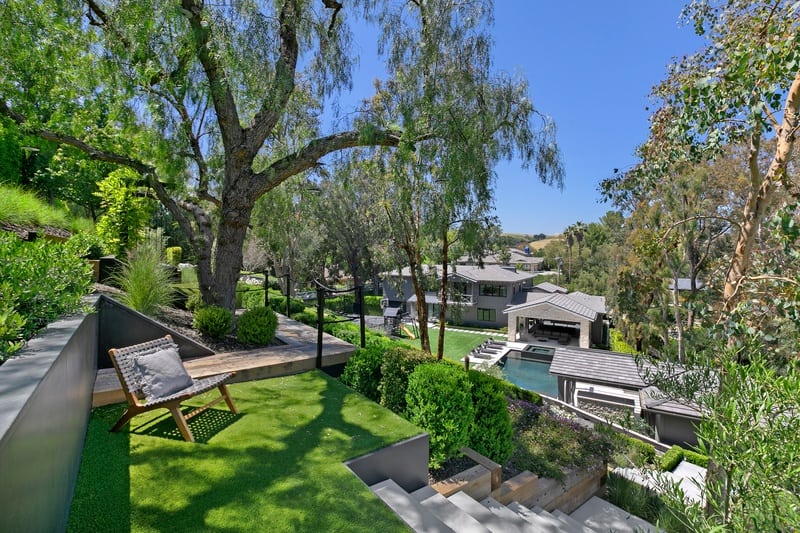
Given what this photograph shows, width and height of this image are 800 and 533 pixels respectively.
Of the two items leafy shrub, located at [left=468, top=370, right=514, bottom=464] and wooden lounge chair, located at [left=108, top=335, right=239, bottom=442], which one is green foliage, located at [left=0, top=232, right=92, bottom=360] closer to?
wooden lounge chair, located at [left=108, top=335, right=239, bottom=442]

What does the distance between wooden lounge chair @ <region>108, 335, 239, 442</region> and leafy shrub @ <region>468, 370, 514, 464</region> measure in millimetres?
3063

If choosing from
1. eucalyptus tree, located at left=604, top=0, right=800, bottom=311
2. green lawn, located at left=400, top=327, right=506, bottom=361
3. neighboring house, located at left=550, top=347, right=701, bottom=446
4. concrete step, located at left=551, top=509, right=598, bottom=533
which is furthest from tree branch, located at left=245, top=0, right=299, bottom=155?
green lawn, located at left=400, top=327, right=506, bottom=361

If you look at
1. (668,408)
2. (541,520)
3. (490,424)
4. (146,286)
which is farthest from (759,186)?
(668,408)

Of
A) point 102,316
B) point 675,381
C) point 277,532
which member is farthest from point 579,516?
point 102,316

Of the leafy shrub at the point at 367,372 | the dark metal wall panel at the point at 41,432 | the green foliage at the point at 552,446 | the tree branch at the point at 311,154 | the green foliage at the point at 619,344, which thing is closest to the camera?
the dark metal wall panel at the point at 41,432

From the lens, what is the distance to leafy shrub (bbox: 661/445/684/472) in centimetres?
925

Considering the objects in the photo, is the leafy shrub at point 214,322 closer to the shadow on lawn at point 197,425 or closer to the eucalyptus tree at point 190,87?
the eucalyptus tree at point 190,87

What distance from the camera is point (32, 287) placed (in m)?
2.89

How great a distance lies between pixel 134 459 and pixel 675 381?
497cm

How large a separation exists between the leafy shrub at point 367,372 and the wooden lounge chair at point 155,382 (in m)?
1.89

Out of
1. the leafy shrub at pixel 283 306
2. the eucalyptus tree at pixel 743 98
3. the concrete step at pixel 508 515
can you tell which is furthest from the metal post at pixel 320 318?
the leafy shrub at pixel 283 306

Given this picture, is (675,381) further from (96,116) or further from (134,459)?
(96,116)

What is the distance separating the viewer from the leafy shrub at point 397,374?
4.88 m

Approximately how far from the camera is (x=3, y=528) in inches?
50.3
